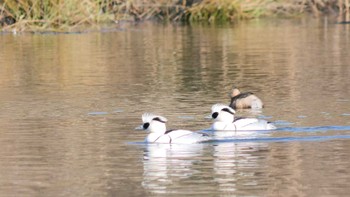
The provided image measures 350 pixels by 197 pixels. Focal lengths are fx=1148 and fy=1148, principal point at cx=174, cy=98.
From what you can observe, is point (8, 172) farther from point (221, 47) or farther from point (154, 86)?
point (221, 47)

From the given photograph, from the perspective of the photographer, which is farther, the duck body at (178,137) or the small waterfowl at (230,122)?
the small waterfowl at (230,122)

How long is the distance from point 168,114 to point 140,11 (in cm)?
2285

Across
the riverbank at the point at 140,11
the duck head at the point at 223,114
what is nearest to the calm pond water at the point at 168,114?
the duck head at the point at 223,114

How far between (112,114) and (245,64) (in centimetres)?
793

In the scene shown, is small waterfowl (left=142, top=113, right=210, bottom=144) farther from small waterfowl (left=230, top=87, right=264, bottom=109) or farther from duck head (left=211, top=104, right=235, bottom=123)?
small waterfowl (left=230, top=87, right=264, bottom=109)

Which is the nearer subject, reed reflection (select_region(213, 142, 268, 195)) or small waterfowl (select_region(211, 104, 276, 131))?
reed reflection (select_region(213, 142, 268, 195))

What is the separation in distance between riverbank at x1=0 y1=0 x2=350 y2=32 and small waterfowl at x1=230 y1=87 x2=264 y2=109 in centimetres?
1507

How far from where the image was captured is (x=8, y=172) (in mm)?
10891

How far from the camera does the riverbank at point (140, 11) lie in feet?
101

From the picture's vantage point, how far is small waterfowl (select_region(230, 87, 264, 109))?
51.2 feet

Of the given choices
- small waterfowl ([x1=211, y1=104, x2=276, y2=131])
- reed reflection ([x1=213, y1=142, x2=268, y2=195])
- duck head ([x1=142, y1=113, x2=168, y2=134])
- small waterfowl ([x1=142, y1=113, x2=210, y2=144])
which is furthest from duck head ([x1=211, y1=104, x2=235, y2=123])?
duck head ([x1=142, y1=113, x2=168, y2=134])

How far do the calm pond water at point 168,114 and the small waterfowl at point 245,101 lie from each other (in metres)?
0.20

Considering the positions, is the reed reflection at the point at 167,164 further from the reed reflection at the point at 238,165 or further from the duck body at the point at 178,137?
the reed reflection at the point at 238,165

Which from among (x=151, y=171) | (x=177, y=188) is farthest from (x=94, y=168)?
(x=177, y=188)
